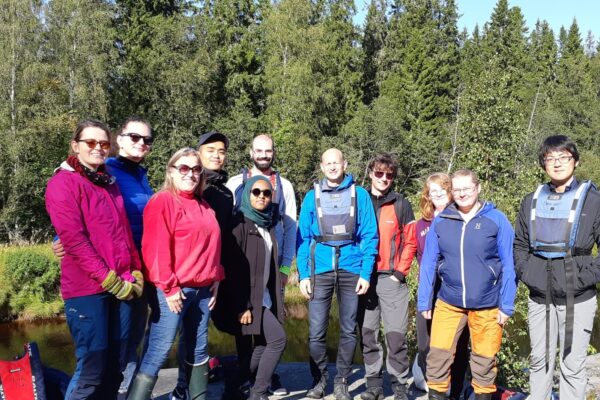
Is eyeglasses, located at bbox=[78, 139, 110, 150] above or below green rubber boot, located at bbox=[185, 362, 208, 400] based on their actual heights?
above

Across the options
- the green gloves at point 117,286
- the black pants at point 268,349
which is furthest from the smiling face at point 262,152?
the green gloves at point 117,286

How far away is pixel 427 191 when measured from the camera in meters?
4.36

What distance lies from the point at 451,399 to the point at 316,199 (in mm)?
1853

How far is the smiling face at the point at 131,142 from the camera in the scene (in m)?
3.57

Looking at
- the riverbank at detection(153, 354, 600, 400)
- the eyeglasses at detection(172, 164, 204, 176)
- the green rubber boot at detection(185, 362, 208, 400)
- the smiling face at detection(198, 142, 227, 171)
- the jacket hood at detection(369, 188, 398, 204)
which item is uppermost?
the smiling face at detection(198, 142, 227, 171)

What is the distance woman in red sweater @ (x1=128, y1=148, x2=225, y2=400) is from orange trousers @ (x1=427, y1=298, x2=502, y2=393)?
1.60 metres

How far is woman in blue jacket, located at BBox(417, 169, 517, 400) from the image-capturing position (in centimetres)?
370

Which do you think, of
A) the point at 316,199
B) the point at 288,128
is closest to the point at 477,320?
the point at 316,199

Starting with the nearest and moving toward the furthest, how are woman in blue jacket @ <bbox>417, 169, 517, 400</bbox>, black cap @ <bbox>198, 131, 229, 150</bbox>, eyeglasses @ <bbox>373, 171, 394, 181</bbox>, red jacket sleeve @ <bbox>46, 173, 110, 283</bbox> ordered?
red jacket sleeve @ <bbox>46, 173, 110, 283</bbox> → woman in blue jacket @ <bbox>417, 169, 517, 400</bbox> → black cap @ <bbox>198, 131, 229, 150</bbox> → eyeglasses @ <bbox>373, 171, 394, 181</bbox>

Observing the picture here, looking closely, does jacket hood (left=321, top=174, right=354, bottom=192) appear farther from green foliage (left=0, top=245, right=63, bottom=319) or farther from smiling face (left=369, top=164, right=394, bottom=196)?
green foliage (left=0, top=245, right=63, bottom=319)

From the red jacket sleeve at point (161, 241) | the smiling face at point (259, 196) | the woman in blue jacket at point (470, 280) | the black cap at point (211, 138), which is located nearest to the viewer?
the red jacket sleeve at point (161, 241)

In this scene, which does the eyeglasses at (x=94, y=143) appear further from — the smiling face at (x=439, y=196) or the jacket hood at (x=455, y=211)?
the smiling face at (x=439, y=196)

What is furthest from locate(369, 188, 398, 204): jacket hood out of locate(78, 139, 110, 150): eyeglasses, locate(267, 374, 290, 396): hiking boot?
locate(78, 139, 110, 150): eyeglasses

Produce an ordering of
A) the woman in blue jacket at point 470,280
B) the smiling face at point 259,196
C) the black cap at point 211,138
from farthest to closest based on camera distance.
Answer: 1. the black cap at point 211,138
2. the smiling face at point 259,196
3. the woman in blue jacket at point 470,280
